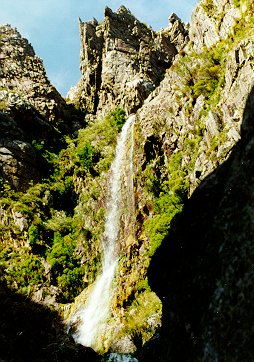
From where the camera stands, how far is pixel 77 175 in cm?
3247

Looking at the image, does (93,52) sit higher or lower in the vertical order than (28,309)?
higher

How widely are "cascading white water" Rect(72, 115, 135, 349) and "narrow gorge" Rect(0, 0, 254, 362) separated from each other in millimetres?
102

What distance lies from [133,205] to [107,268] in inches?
175

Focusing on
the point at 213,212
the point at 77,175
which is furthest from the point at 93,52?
the point at 213,212

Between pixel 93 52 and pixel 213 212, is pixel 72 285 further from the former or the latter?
pixel 93 52

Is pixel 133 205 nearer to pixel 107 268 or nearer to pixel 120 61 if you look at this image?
pixel 107 268

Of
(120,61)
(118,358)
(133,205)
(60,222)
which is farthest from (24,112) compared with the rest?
(118,358)

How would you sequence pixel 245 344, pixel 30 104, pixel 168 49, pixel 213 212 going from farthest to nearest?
pixel 168 49 < pixel 30 104 < pixel 213 212 < pixel 245 344

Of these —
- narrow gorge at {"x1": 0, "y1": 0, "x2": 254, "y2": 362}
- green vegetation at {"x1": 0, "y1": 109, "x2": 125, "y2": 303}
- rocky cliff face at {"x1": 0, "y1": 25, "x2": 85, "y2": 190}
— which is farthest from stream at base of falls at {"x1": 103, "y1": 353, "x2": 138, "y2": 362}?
rocky cliff face at {"x1": 0, "y1": 25, "x2": 85, "y2": 190}

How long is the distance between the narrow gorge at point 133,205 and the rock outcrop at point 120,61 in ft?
0.91

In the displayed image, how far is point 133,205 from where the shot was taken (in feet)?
80.2

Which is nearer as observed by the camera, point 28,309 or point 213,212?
point 213,212

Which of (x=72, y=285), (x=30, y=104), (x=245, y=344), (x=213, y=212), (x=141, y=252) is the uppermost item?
(x=30, y=104)

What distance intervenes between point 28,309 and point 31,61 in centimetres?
3237
